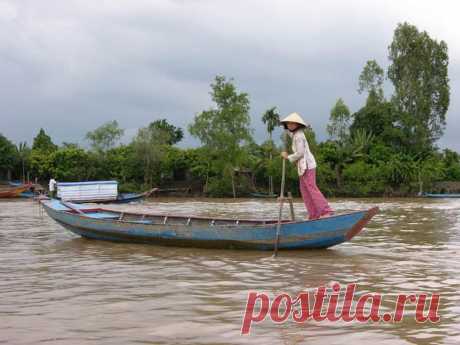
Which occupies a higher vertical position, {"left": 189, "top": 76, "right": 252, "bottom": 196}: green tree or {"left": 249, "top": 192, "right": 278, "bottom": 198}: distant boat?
{"left": 189, "top": 76, "right": 252, "bottom": 196}: green tree

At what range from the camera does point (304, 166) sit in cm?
905

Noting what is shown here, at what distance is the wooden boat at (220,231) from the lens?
352 inches

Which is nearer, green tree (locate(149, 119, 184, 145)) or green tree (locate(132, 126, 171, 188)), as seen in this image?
green tree (locate(132, 126, 171, 188))

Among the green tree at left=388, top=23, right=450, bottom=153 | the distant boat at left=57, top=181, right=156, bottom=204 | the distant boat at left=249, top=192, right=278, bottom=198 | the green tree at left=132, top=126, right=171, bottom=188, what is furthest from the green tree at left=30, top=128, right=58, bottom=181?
the green tree at left=388, top=23, right=450, bottom=153

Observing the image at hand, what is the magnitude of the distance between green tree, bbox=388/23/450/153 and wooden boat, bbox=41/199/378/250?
31190mm

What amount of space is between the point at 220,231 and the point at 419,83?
33.2 metres

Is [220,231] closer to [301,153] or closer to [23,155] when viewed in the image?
[301,153]

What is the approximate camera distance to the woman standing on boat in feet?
29.7

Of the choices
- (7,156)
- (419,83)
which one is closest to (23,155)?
(7,156)

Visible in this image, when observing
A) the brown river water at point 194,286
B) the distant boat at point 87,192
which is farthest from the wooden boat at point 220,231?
the distant boat at point 87,192

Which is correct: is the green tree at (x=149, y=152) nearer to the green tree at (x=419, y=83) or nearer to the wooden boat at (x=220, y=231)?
the green tree at (x=419, y=83)

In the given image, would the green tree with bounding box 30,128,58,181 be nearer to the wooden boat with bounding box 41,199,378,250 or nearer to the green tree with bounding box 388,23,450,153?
the green tree with bounding box 388,23,450,153

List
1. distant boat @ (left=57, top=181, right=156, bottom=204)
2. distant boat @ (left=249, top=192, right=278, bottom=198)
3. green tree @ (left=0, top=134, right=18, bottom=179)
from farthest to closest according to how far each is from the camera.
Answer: green tree @ (left=0, top=134, right=18, bottom=179), distant boat @ (left=249, top=192, right=278, bottom=198), distant boat @ (left=57, top=181, right=156, bottom=204)

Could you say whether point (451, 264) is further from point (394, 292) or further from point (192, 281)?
point (192, 281)
